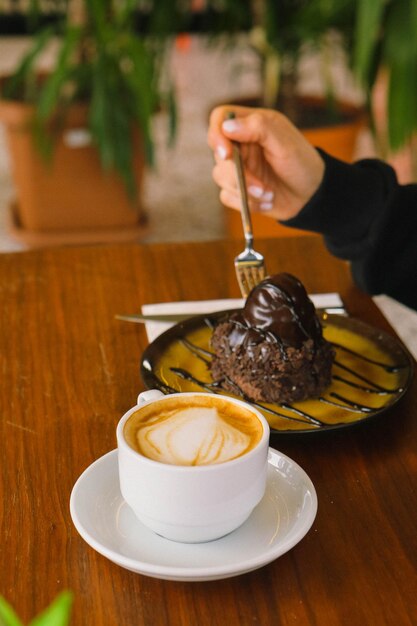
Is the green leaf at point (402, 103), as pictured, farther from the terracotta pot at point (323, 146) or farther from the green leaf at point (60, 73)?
the green leaf at point (60, 73)

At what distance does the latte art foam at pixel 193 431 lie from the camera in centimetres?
61

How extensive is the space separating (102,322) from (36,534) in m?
0.40

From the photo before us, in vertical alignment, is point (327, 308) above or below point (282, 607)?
below

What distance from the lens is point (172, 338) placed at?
37.1 inches

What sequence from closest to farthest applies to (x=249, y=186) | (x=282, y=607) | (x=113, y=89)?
(x=282, y=607) → (x=249, y=186) → (x=113, y=89)

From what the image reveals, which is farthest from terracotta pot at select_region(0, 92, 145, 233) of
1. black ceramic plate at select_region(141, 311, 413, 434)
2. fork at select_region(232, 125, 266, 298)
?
black ceramic plate at select_region(141, 311, 413, 434)

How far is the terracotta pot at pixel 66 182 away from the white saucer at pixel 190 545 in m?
1.88

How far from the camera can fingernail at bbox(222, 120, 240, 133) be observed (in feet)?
3.81

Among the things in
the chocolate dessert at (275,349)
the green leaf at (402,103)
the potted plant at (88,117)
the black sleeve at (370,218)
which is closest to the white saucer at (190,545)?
the chocolate dessert at (275,349)

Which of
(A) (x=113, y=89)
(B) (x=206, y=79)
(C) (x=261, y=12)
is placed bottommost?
(B) (x=206, y=79)

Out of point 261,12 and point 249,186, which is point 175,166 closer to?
point 261,12

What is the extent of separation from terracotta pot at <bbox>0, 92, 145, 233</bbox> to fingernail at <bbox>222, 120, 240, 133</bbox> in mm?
1355

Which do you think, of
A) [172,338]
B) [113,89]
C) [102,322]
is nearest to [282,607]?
[172,338]

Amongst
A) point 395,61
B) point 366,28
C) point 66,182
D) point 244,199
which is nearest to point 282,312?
point 244,199
